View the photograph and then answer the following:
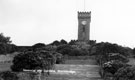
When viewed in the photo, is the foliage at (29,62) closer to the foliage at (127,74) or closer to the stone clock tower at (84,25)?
the foliage at (127,74)

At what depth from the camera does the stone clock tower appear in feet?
317

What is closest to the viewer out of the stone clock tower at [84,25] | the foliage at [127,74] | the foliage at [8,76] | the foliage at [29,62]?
the foliage at [127,74]

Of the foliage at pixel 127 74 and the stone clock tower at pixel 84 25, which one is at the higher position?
the stone clock tower at pixel 84 25

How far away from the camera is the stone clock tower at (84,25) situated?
96.8 meters

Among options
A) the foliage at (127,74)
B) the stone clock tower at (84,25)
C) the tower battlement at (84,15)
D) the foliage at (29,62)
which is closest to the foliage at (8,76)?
the foliage at (127,74)

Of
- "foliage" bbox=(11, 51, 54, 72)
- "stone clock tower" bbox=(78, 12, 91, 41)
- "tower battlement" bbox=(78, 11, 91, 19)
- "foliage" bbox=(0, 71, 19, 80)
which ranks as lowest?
"foliage" bbox=(0, 71, 19, 80)

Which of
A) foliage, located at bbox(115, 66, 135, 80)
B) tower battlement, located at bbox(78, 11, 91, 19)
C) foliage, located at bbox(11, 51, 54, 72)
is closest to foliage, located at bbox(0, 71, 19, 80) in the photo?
foliage, located at bbox(115, 66, 135, 80)

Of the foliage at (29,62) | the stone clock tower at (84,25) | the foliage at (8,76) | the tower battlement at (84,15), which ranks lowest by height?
the foliage at (8,76)

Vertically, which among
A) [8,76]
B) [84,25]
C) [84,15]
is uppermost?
[84,15]

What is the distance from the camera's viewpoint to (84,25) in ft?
321

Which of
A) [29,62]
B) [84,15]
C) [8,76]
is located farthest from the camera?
[84,15]

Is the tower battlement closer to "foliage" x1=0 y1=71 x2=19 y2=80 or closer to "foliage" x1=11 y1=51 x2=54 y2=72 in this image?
"foliage" x1=11 y1=51 x2=54 y2=72

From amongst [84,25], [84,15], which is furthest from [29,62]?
[84,15]

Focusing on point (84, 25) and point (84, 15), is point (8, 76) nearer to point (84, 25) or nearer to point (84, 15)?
point (84, 25)
